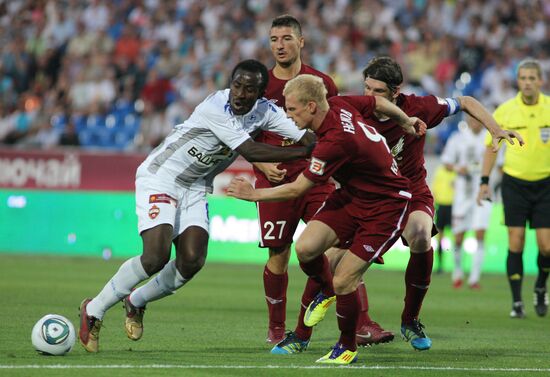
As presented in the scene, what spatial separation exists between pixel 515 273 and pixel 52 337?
654 cm

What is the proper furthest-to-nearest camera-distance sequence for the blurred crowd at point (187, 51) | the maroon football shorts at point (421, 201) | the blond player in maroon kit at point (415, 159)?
the blurred crowd at point (187, 51)
the maroon football shorts at point (421, 201)
the blond player in maroon kit at point (415, 159)

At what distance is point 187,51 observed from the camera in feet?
84.5

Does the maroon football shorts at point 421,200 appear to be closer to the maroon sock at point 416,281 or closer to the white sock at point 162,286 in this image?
the maroon sock at point 416,281

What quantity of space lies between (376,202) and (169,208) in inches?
65.1

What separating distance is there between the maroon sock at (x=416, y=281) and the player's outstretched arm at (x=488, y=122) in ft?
3.63

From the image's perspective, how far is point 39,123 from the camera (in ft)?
79.3

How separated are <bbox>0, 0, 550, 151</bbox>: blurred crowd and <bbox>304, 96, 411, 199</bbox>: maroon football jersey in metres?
14.2

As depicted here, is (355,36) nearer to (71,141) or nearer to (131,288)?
(71,141)

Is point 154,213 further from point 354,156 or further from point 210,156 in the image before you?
point 354,156

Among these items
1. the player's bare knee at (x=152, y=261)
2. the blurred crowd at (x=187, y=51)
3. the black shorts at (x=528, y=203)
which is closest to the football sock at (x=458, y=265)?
the black shorts at (x=528, y=203)

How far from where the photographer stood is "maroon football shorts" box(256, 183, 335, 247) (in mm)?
9445

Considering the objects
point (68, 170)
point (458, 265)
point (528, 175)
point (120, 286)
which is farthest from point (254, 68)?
point (68, 170)

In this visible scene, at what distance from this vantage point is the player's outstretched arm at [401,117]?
8375 mm

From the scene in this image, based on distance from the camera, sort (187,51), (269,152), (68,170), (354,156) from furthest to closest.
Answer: (187,51) → (68,170) → (269,152) → (354,156)
